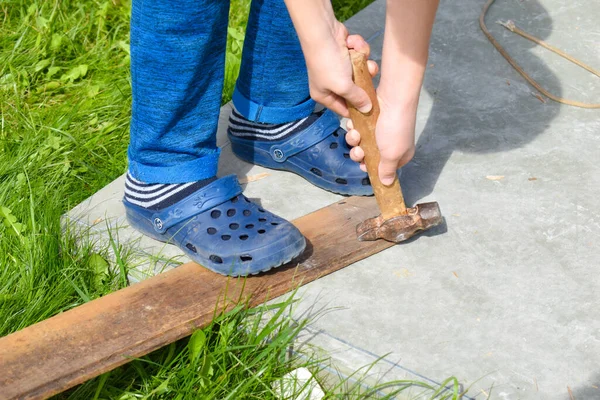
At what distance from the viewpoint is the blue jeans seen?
6.32 ft

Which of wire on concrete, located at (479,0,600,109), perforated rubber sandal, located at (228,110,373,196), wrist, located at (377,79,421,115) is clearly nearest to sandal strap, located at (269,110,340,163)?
perforated rubber sandal, located at (228,110,373,196)

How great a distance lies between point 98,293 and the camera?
2127 mm

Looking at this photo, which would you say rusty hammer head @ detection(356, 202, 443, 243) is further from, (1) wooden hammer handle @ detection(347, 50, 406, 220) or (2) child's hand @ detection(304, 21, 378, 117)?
(2) child's hand @ detection(304, 21, 378, 117)

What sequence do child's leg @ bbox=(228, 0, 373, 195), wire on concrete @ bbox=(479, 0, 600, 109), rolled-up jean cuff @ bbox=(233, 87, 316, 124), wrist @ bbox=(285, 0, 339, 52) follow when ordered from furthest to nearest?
1. wire on concrete @ bbox=(479, 0, 600, 109)
2. rolled-up jean cuff @ bbox=(233, 87, 316, 124)
3. child's leg @ bbox=(228, 0, 373, 195)
4. wrist @ bbox=(285, 0, 339, 52)

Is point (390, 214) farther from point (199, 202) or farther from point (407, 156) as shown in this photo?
point (199, 202)

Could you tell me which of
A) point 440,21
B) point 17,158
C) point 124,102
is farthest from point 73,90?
point 440,21

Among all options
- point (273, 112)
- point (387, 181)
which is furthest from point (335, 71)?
point (273, 112)

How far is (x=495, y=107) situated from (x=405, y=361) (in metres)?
1.12

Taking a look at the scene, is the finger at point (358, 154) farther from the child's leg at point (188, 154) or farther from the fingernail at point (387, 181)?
the child's leg at point (188, 154)

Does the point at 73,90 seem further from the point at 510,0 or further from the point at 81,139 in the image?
the point at 510,0

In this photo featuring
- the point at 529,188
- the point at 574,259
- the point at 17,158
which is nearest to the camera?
the point at 574,259

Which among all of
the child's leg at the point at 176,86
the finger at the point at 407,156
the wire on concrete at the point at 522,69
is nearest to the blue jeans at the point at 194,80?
the child's leg at the point at 176,86

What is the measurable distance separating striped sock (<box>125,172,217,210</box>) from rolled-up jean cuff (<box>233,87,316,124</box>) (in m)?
0.30

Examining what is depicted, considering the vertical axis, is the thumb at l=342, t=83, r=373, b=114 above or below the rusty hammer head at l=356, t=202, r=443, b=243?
above
